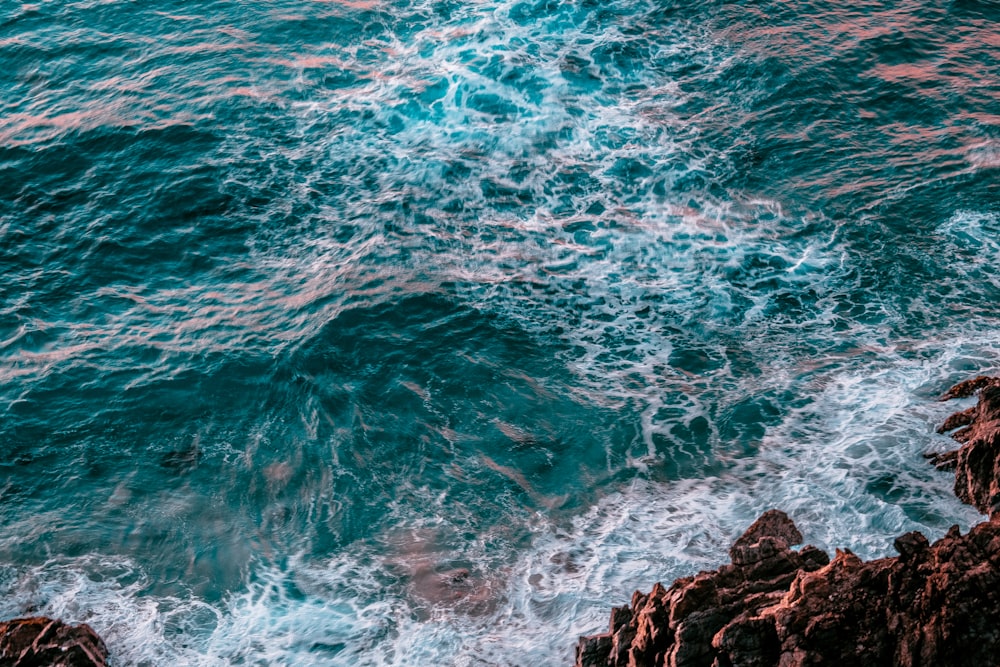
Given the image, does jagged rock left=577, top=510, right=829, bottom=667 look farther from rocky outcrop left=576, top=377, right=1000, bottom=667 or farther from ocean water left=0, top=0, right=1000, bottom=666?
ocean water left=0, top=0, right=1000, bottom=666

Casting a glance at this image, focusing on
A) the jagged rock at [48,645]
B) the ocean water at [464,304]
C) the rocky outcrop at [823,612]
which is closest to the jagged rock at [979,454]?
the ocean water at [464,304]

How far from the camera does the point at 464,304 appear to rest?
38.8 feet

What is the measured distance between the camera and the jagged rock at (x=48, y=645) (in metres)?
7.55

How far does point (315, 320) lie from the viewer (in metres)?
11.7

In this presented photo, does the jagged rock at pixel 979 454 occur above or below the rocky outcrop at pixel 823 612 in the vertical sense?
below

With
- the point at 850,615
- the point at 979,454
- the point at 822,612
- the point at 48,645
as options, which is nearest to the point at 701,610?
the point at 822,612

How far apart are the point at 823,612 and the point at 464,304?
6878mm

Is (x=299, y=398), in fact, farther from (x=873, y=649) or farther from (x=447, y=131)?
(x=873, y=649)

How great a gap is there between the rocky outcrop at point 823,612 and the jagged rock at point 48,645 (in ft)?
14.0

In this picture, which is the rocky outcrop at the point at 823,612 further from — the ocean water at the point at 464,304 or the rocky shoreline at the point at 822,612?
the ocean water at the point at 464,304

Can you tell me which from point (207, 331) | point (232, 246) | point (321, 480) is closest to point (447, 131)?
point (232, 246)

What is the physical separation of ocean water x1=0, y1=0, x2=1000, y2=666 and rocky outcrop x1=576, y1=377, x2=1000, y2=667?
1.48 metres

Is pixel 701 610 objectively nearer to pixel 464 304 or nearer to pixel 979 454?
pixel 979 454

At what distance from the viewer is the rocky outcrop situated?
5562mm
